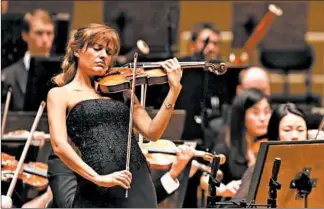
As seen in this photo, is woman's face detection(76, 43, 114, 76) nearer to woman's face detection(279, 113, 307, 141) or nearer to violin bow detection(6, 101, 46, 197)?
violin bow detection(6, 101, 46, 197)

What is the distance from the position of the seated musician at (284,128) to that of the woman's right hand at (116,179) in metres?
0.85

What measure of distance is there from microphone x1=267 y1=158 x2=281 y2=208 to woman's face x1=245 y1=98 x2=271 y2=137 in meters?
1.25

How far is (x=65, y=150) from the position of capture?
3670mm

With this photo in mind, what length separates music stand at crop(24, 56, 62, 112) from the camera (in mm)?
4988

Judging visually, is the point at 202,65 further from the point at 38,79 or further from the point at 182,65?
the point at 38,79

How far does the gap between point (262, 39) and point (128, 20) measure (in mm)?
1214

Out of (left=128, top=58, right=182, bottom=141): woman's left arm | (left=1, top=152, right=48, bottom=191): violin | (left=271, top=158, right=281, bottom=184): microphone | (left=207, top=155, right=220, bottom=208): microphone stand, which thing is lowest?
(left=1, top=152, right=48, bottom=191): violin

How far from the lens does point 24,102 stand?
206 inches

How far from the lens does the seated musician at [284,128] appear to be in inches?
175

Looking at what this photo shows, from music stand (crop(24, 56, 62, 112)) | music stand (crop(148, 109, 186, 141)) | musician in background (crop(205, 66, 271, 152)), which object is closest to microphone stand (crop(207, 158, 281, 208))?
music stand (crop(148, 109, 186, 141))

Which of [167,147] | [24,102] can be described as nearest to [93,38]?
[167,147]

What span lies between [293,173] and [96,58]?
0.85 metres

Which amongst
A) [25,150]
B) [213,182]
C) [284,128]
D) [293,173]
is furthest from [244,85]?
[213,182]

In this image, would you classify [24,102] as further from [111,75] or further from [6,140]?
[111,75]
